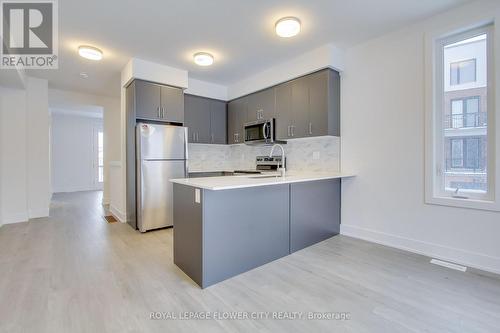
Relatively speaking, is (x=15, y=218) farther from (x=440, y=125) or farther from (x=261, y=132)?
(x=440, y=125)

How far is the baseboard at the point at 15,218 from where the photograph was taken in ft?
13.5

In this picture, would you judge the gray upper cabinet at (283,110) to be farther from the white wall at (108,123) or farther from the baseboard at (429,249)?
the white wall at (108,123)

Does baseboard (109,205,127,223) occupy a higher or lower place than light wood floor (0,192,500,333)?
higher

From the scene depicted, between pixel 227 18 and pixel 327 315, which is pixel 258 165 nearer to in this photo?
pixel 227 18

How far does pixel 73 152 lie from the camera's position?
8211 mm

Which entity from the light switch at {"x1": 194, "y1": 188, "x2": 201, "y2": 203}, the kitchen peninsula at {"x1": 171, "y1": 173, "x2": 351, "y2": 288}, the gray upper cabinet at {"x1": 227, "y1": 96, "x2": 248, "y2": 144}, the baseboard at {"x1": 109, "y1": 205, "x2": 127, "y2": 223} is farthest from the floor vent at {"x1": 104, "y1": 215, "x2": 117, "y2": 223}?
the light switch at {"x1": 194, "y1": 188, "x2": 201, "y2": 203}

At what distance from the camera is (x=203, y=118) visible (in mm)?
4750

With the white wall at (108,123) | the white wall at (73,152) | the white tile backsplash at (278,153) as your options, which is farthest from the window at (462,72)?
the white wall at (73,152)

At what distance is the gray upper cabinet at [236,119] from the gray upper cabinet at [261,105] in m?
0.15

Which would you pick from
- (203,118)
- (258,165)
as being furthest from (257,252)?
(203,118)

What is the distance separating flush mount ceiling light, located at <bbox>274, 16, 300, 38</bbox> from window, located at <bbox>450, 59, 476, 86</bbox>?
174cm

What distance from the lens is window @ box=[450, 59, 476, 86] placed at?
253 cm

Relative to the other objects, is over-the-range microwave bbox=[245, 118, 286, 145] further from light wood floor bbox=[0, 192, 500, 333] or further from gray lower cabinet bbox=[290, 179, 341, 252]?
light wood floor bbox=[0, 192, 500, 333]

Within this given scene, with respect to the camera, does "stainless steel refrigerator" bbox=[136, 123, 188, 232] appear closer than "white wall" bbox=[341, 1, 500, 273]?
No
